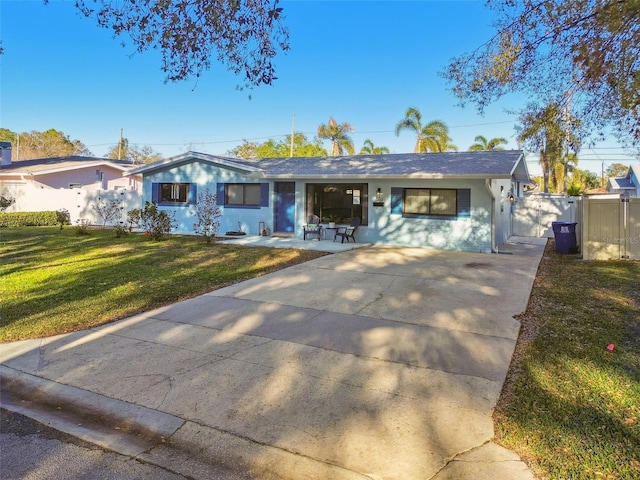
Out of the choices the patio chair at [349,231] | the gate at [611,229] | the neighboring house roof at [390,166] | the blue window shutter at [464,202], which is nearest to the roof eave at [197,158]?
the neighboring house roof at [390,166]

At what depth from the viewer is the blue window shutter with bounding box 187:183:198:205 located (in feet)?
57.9

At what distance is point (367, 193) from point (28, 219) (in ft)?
54.4

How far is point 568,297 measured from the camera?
7.15 meters

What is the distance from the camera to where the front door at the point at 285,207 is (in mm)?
16094

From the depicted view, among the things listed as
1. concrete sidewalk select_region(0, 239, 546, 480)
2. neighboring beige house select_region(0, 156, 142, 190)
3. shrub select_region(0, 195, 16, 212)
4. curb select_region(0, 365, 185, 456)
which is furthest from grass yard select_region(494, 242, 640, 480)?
shrub select_region(0, 195, 16, 212)

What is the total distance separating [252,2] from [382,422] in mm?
4380

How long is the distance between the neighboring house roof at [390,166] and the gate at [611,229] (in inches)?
95.0

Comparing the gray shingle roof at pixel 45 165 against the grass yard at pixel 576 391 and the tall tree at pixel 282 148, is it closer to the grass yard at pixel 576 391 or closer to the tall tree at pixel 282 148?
the tall tree at pixel 282 148

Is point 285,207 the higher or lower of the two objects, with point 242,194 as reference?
lower

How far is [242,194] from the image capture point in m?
17.0

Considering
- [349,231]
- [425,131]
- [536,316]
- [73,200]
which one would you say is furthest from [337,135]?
[536,316]

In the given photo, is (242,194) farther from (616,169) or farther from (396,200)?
(616,169)

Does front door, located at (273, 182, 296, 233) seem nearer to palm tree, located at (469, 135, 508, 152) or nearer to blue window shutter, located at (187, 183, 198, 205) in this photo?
blue window shutter, located at (187, 183, 198, 205)

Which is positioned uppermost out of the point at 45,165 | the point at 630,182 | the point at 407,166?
the point at 45,165
